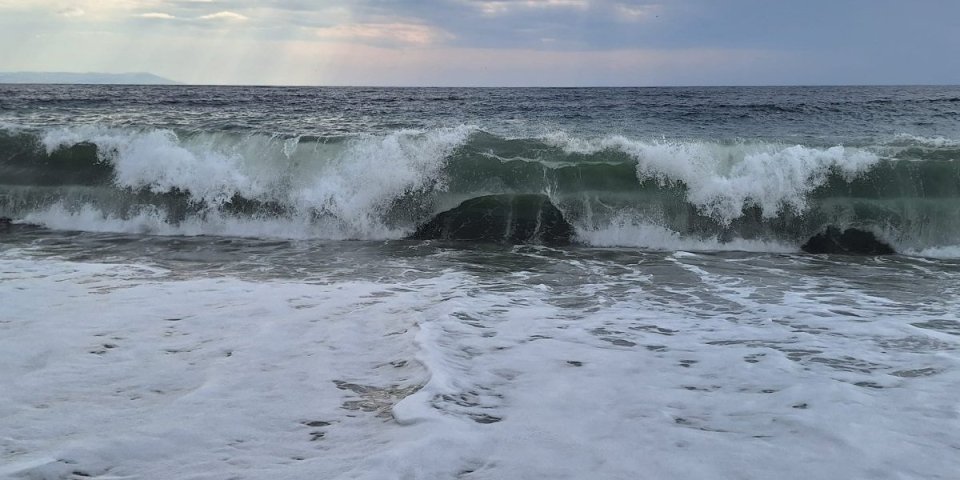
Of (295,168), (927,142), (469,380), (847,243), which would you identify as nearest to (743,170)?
(847,243)

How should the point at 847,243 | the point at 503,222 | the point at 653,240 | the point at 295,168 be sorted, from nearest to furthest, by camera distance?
the point at 847,243
the point at 653,240
the point at 503,222
the point at 295,168

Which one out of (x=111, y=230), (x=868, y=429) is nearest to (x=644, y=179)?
(x=868, y=429)

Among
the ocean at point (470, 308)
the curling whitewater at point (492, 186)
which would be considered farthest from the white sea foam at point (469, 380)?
the curling whitewater at point (492, 186)

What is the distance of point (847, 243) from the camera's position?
882 cm

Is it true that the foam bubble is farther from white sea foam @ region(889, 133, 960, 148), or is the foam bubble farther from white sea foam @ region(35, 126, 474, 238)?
white sea foam @ region(889, 133, 960, 148)

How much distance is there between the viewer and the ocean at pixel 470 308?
298 cm

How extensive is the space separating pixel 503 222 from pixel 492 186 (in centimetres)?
87

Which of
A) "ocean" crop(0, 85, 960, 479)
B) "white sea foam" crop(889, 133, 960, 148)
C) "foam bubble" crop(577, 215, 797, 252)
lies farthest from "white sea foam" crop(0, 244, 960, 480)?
"white sea foam" crop(889, 133, 960, 148)

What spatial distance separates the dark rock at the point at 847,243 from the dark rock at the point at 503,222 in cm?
320

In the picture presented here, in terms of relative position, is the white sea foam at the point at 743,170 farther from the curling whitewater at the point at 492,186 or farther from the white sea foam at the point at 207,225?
the white sea foam at the point at 207,225

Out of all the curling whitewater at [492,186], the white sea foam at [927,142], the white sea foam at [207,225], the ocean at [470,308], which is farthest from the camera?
the white sea foam at [927,142]

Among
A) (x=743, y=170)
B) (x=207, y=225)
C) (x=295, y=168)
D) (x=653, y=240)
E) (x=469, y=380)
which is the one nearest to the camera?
(x=469, y=380)

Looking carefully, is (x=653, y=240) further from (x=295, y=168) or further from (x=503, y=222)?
(x=295, y=168)

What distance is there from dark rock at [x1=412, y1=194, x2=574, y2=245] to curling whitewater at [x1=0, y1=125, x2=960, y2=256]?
18cm
